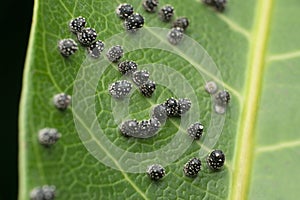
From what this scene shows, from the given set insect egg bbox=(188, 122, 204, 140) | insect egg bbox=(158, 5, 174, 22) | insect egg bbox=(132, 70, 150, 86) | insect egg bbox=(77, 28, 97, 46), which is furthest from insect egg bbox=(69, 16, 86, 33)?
insect egg bbox=(188, 122, 204, 140)

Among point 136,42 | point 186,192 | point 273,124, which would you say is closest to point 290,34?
point 273,124

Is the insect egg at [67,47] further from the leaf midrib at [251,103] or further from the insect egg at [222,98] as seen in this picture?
the leaf midrib at [251,103]

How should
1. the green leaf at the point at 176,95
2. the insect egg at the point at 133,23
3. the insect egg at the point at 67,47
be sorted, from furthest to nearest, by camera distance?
the insect egg at the point at 133,23, the insect egg at the point at 67,47, the green leaf at the point at 176,95

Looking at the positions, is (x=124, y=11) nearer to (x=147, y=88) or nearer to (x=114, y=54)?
(x=114, y=54)

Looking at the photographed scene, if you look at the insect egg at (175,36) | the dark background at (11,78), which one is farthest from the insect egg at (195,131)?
the dark background at (11,78)

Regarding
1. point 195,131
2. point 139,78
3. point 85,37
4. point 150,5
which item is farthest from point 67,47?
point 195,131

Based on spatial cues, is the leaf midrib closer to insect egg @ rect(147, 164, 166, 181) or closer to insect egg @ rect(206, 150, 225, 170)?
insect egg @ rect(206, 150, 225, 170)

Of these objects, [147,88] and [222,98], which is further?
[222,98]
